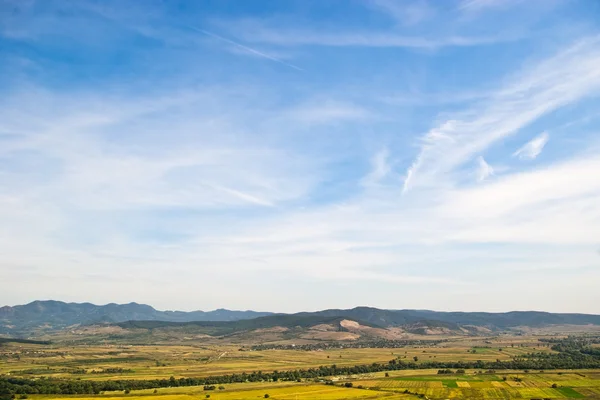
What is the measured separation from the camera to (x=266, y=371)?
610 feet

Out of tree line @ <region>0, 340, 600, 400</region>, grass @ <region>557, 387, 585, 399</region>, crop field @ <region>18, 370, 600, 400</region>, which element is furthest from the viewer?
tree line @ <region>0, 340, 600, 400</region>

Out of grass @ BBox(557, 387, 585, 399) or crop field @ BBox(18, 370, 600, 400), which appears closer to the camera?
grass @ BBox(557, 387, 585, 399)

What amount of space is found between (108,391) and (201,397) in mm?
35367

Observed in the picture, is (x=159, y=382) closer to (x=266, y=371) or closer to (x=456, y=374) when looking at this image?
(x=266, y=371)

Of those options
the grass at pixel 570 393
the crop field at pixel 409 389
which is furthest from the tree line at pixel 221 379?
the grass at pixel 570 393

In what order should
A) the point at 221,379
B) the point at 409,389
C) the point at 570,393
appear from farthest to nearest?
the point at 221,379
the point at 409,389
the point at 570,393

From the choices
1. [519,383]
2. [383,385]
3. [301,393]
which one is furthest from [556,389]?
[301,393]

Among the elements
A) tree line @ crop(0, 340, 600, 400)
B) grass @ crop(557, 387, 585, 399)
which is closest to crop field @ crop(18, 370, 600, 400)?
grass @ crop(557, 387, 585, 399)

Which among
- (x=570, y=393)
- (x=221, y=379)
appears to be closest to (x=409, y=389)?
(x=570, y=393)

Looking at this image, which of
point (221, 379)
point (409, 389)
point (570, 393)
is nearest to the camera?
point (570, 393)

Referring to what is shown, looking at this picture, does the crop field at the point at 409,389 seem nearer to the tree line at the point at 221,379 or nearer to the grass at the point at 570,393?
the grass at the point at 570,393

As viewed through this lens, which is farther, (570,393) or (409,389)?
(409,389)

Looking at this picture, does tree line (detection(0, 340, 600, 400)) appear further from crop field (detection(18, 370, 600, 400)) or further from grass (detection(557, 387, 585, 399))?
grass (detection(557, 387, 585, 399))

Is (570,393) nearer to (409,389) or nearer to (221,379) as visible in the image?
(409,389)
